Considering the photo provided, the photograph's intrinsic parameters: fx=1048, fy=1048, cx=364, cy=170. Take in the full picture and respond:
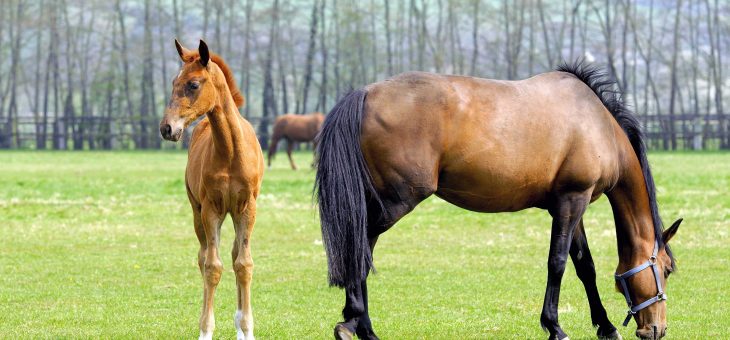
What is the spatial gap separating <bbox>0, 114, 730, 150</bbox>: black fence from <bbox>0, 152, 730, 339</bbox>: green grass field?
31626 mm

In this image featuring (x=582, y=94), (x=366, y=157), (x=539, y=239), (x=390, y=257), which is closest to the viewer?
(x=366, y=157)

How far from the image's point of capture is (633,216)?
7223mm

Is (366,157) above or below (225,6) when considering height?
below

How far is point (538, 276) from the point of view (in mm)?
10344

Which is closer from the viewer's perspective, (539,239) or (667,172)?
(539,239)

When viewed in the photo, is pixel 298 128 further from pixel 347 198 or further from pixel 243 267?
pixel 347 198

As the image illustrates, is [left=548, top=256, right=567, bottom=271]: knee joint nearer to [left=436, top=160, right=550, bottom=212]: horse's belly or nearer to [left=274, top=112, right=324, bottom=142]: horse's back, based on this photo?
[left=436, top=160, right=550, bottom=212]: horse's belly

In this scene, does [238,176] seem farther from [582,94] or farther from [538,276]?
[538,276]

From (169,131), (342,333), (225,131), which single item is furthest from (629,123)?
(169,131)

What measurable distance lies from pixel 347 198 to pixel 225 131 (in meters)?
0.97

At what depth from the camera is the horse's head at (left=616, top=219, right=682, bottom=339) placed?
23.1ft

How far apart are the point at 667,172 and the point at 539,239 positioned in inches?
574

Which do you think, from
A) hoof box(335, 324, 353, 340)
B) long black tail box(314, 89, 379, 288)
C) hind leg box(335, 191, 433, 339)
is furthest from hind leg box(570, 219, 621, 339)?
hoof box(335, 324, 353, 340)

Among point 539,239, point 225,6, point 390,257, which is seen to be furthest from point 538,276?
point 225,6
